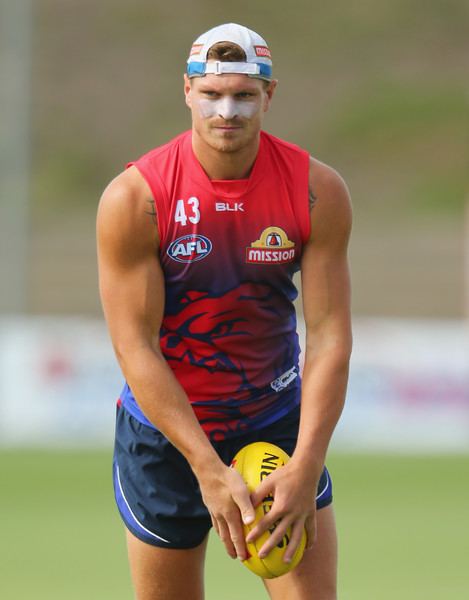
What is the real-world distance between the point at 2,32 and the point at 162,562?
33.6 meters

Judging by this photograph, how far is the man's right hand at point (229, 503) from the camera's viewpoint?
4711 millimetres

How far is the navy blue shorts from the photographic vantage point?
520 centimetres

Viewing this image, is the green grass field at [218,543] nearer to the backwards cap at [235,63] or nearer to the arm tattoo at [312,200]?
the arm tattoo at [312,200]

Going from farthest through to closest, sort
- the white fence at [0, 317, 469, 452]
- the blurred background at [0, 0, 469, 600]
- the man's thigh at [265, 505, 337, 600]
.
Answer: the white fence at [0, 317, 469, 452] < the blurred background at [0, 0, 469, 600] < the man's thigh at [265, 505, 337, 600]

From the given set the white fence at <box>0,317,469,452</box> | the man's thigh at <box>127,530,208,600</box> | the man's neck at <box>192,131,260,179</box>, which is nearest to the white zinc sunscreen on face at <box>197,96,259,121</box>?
the man's neck at <box>192,131,260,179</box>

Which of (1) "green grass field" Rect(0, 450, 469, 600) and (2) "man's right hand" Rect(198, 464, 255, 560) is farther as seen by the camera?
(1) "green grass field" Rect(0, 450, 469, 600)

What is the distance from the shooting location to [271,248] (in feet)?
16.0

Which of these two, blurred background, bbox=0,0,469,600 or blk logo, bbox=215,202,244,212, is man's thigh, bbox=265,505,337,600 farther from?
blurred background, bbox=0,0,469,600

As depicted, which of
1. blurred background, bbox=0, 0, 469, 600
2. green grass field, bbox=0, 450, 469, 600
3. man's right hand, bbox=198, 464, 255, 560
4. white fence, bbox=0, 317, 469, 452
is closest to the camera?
man's right hand, bbox=198, 464, 255, 560

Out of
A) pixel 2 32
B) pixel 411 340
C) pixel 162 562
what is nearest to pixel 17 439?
pixel 411 340

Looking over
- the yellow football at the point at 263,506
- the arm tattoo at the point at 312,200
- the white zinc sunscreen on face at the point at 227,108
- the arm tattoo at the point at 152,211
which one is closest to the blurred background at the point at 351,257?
the yellow football at the point at 263,506

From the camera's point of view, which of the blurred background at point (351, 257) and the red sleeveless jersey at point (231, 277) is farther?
the blurred background at point (351, 257)

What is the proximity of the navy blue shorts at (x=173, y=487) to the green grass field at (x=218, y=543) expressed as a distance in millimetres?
3421

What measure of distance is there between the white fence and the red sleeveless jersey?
11.0m
